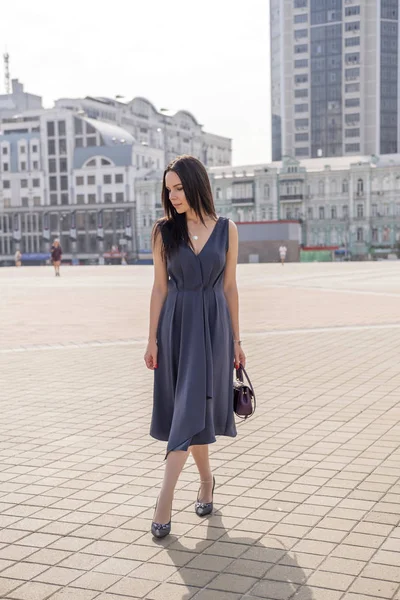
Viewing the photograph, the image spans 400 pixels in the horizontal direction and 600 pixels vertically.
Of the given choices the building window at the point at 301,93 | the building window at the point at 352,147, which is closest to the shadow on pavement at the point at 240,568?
the building window at the point at 352,147

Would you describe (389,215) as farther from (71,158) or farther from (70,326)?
(70,326)

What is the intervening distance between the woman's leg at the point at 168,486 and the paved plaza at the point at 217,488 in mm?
126

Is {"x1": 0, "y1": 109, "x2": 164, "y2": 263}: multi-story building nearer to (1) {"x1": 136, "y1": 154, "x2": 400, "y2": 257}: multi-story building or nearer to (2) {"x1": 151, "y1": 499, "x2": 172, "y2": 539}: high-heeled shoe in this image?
(1) {"x1": 136, "y1": 154, "x2": 400, "y2": 257}: multi-story building

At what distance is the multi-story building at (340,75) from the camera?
114375 mm

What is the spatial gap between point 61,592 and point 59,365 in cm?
619

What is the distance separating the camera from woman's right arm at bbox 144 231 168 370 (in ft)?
13.2

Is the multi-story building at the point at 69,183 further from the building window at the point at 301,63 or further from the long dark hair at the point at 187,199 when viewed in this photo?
the long dark hair at the point at 187,199

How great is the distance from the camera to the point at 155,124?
110438 millimetres

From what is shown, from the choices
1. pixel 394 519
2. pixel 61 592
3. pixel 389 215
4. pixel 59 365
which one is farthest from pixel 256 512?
pixel 389 215

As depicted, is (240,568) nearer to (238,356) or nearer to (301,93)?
(238,356)

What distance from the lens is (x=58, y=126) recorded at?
3755 inches

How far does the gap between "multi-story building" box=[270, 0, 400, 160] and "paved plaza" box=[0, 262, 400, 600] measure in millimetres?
112602

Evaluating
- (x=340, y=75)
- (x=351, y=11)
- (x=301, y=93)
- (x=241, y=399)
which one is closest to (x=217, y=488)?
(x=241, y=399)

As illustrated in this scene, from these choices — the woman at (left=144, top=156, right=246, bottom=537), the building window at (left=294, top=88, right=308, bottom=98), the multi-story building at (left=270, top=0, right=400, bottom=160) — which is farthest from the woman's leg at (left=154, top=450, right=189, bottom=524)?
the building window at (left=294, top=88, right=308, bottom=98)
